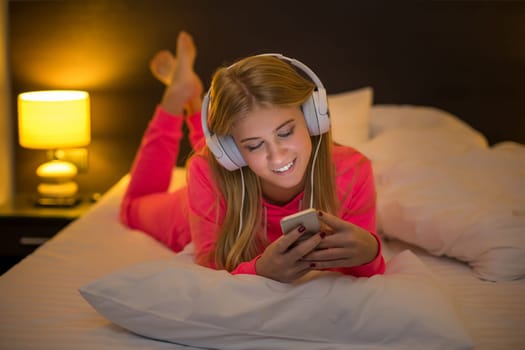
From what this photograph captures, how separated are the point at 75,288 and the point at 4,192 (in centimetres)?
163

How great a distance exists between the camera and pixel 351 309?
1255 millimetres

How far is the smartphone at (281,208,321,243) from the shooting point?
47.6 inches

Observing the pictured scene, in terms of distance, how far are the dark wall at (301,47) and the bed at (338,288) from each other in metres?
0.73

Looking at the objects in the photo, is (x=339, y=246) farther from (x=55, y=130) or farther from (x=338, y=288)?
(x=55, y=130)

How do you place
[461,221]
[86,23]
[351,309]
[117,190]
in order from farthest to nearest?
[86,23], [117,190], [461,221], [351,309]

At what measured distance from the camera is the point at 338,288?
1.28m

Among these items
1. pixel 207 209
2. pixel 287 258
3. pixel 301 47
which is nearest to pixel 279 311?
pixel 287 258

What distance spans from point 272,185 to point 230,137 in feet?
0.74

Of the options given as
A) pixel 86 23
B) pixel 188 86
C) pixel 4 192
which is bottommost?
pixel 4 192

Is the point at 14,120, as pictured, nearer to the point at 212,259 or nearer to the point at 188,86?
the point at 188,86

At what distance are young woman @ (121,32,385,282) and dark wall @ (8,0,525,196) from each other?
1331 millimetres

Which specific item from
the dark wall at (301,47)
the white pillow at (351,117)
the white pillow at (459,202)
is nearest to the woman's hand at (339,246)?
the white pillow at (459,202)

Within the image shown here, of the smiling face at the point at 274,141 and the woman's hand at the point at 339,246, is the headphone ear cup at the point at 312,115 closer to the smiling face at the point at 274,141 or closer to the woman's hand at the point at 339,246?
the smiling face at the point at 274,141

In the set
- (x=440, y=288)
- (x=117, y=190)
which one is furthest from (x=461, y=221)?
(x=117, y=190)
